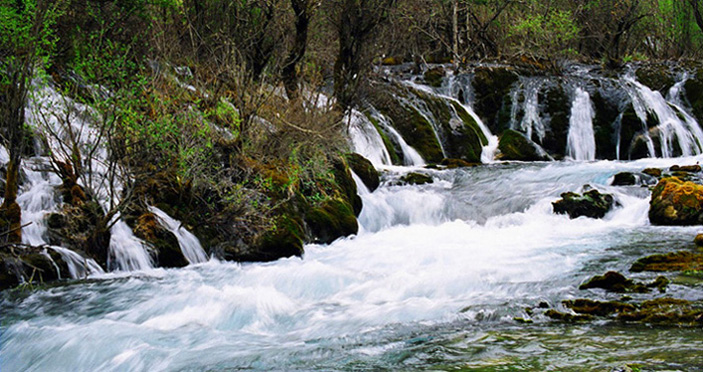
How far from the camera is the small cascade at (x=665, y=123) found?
25188 mm

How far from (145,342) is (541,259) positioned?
677 cm

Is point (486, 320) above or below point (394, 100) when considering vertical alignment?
below

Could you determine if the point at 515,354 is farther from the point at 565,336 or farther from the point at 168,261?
the point at 168,261

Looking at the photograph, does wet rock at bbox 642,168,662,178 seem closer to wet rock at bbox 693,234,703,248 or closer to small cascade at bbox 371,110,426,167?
wet rock at bbox 693,234,703,248

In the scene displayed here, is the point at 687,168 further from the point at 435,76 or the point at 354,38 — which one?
the point at 435,76

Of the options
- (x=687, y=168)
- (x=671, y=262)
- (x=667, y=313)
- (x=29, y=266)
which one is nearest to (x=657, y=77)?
(x=687, y=168)

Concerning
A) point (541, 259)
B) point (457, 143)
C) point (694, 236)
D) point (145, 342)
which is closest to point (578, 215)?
point (694, 236)

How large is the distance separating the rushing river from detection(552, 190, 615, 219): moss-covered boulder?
1364 millimetres

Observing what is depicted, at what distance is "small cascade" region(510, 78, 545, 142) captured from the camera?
26922 mm

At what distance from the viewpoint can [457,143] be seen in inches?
945

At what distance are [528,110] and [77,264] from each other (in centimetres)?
2167

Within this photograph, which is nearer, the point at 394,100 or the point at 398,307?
the point at 398,307

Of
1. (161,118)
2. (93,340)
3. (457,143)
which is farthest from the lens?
(457,143)

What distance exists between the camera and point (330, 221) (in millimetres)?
13633
